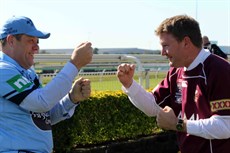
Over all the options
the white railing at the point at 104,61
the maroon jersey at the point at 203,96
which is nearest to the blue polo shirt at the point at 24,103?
the maroon jersey at the point at 203,96

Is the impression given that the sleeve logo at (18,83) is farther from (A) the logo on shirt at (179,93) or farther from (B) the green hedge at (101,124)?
(B) the green hedge at (101,124)

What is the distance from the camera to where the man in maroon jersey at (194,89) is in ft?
10.7

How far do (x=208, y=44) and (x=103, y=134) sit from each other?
3.00m

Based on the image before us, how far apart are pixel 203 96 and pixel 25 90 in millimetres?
1308

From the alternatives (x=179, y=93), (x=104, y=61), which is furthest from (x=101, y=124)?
(x=179, y=93)

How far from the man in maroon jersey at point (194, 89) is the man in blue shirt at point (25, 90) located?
0.71 metres

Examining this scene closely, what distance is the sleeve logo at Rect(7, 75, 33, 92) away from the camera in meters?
2.89

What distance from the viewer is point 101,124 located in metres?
7.62

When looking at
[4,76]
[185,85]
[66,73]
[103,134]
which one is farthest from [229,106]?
[103,134]

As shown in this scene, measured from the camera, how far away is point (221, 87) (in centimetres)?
325

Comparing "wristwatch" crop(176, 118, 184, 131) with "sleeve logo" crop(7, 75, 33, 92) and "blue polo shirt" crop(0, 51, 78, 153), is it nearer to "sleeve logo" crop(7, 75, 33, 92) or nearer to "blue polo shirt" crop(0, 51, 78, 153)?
"blue polo shirt" crop(0, 51, 78, 153)

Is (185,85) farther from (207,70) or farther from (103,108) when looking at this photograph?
(103,108)

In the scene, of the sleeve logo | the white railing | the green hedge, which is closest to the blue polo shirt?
the sleeve logo

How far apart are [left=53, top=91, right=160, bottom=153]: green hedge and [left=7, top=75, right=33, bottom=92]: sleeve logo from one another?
3.88m
